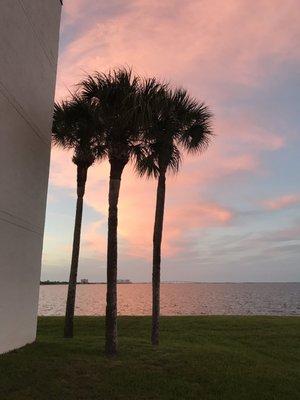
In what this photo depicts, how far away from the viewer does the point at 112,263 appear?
1570 cm

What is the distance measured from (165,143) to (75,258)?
673 centimetres

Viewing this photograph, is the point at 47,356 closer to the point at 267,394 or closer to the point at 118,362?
the point at 118,362

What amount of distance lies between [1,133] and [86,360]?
25.1 ft

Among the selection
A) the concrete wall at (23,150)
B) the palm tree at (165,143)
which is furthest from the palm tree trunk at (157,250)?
the concrete wall at (23,150)

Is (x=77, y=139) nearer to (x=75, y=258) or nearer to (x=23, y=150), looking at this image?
(x=23, y=150)

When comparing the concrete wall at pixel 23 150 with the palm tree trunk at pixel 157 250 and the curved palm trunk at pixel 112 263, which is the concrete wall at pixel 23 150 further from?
the palm tree trunk at pixel 157 250

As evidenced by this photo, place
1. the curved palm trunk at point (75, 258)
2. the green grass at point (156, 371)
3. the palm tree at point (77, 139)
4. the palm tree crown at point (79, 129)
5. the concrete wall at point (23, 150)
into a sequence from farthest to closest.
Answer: the curved palm trunk at point (75, 258)
the palm tree at point (77, 139)
the palm tree crown at point (79, 129)
the concrete wall at point (23, 150)
the green grass at point (156, 371)

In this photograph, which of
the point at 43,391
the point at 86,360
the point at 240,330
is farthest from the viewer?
the point at 240,330

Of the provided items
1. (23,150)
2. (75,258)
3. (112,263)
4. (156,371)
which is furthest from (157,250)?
(23,150)

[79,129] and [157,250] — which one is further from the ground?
[79,129]

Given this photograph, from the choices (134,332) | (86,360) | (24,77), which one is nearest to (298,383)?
(86,360)

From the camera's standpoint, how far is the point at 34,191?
17109 millimetres

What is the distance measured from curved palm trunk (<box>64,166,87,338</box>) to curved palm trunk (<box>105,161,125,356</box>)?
15.7ft

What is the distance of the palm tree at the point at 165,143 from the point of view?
17672 millimetres
